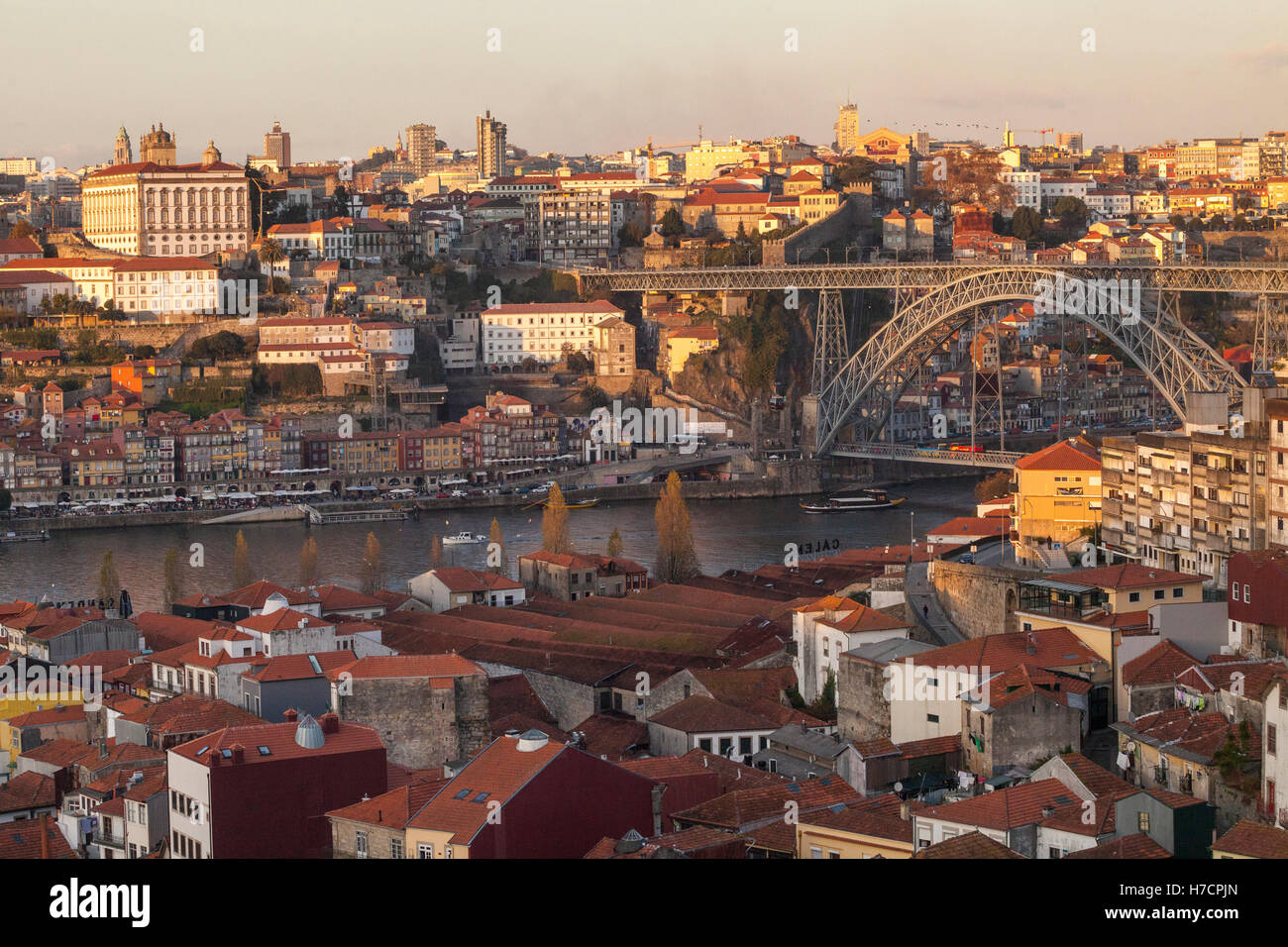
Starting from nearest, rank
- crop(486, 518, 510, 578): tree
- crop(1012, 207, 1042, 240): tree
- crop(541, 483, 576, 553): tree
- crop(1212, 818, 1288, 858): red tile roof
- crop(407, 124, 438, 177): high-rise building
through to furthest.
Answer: crop(1212, 818, 1288, 858): red tile roof
crop(486, 518, 510, 578): tree
crop(541, 483, 576, 553): tree
crop(1012, 207, 1042, 240): tree
crop(407, 124, 438, 177): high-rise building

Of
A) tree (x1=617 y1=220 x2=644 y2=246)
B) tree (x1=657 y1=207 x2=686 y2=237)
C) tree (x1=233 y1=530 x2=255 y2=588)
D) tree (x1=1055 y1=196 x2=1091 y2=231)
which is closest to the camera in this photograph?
tree (x1=233 y1=530 x2=255 y2=588)

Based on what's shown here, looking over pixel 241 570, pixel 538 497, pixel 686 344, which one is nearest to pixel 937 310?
pixel 686 344

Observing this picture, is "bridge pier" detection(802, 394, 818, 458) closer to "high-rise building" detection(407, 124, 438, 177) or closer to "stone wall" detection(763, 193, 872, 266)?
"stone wall" detection(763, 193, 872, 266)

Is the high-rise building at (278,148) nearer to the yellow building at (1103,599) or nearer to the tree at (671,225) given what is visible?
the tree at (671,225)

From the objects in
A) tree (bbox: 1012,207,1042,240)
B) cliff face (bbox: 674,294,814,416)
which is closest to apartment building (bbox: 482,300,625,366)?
cliff face (bbox: 674,294,814,416)

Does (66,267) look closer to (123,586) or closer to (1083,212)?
(123,586)

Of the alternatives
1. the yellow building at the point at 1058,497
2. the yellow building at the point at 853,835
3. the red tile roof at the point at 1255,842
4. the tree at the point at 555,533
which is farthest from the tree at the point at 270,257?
the red tile roof at the point at 1255,842

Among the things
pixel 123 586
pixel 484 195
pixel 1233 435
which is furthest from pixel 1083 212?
pixel 1233 435
